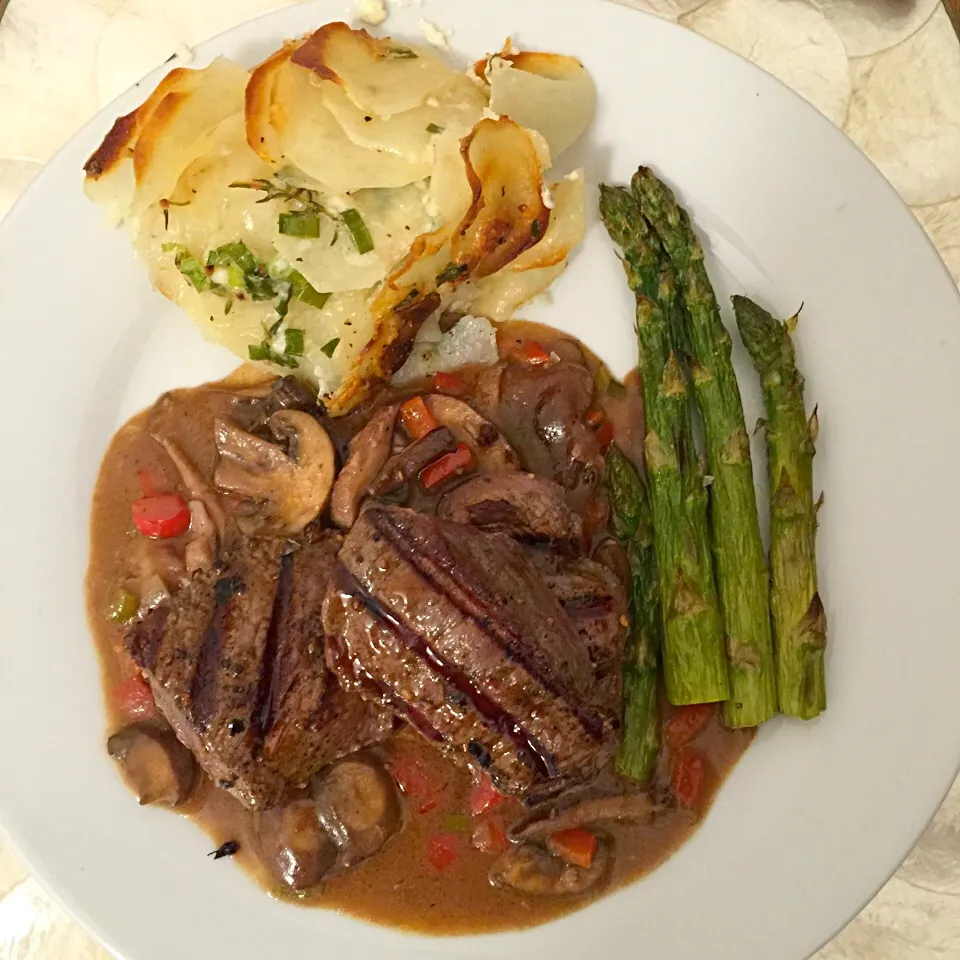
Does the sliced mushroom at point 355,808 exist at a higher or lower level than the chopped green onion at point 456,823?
higher

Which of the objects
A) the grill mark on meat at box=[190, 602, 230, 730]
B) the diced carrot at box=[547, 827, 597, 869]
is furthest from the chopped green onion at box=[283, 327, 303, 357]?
the diced carrot at box=[547, 827, 597, 869]

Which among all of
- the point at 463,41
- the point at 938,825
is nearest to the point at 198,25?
the point at 463,41

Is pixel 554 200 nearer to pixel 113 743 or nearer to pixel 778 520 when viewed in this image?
pixel 778 520

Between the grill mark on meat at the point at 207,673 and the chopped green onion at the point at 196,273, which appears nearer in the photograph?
the grill mark on meat at the point at 207,673

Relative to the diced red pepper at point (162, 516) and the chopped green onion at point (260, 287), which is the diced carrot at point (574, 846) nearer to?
the diced red pepper at point (162, 516)

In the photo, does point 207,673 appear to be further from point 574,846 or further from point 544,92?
point 544,92

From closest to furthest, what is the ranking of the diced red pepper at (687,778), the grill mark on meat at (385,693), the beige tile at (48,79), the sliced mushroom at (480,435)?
the grill mark on meat at (385,693) → the diced red pepper at (687,778) → the sliced mushroom at (480,435) → the beige tile at (48,79)

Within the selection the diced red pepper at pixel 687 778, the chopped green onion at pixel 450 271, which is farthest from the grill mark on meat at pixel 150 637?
the diced red pepper at pixel 687 778
